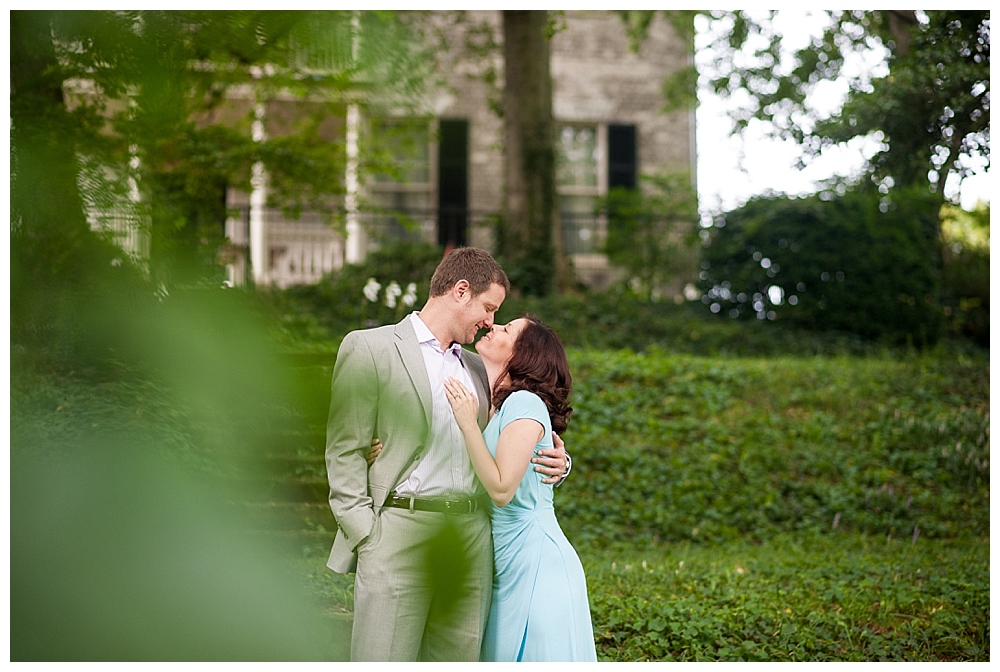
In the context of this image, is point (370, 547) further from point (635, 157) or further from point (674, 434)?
point (635, 157)

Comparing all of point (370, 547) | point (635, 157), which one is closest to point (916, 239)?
point (635, 157)

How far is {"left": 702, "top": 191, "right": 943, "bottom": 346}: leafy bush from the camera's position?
11.1 metres

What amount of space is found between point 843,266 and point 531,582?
9862 mm

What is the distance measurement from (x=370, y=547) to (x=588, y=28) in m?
13.7

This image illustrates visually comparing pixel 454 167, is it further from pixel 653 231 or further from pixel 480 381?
pixel 480 381

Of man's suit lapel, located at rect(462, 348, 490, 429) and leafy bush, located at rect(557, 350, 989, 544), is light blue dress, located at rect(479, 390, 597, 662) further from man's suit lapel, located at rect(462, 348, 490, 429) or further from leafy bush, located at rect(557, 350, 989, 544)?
leafy bush, located at rect(557, 350, 989, 544)

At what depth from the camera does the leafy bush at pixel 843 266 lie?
36.5ft

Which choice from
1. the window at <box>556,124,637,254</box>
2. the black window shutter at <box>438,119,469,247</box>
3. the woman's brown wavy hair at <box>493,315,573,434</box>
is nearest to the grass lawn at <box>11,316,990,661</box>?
the woman's brown wavy hair at <box>493,315,573,434</box>

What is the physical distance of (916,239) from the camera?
11453 millimetres

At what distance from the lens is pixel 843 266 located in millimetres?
11312

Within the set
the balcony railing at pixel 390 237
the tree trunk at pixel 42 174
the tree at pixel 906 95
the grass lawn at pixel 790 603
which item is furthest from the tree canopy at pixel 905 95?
the balcony railing at pixel 390 237

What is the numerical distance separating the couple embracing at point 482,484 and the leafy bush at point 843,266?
9289 mm

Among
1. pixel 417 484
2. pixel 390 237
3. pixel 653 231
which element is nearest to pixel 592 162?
pixel 653 231

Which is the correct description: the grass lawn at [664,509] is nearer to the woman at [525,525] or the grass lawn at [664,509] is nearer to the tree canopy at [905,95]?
the woman at [525,525]
